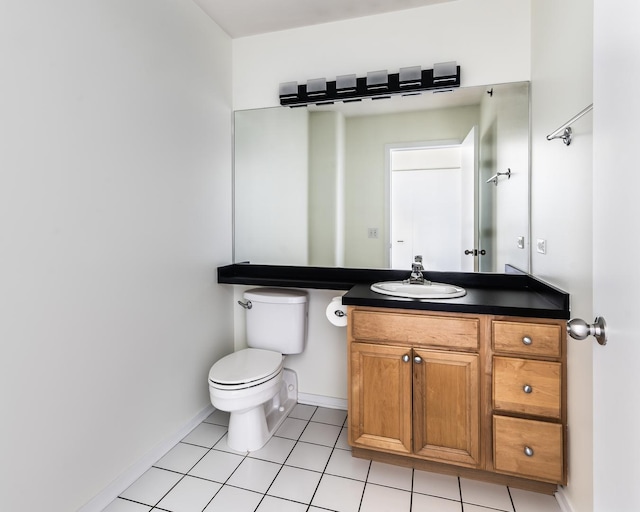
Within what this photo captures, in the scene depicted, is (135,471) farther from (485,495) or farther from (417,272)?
(417,272)

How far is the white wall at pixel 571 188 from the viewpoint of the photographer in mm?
1293

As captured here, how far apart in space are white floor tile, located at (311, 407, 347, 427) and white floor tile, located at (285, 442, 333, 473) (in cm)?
27

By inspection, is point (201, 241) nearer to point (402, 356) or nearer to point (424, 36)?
point (402, 356)

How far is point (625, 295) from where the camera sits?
0.62 m

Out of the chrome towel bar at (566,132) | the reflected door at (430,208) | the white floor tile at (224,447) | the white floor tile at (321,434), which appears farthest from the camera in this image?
the reflected door at (430,208)

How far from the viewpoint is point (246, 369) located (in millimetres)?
1985

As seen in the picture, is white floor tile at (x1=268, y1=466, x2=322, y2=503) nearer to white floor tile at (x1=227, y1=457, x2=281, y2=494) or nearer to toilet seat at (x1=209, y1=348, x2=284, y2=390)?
white floor tile at (x1=227, y1=457, x2=281, y2=494)

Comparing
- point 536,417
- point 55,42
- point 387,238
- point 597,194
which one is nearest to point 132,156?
point 55,42

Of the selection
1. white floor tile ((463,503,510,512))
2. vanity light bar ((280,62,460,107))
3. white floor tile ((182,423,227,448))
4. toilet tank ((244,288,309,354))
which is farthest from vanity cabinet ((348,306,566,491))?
vanity light bar ((280,62,460,107))

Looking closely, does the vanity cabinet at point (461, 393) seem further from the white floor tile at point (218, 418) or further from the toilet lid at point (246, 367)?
the white floor tile at point (218, 418)

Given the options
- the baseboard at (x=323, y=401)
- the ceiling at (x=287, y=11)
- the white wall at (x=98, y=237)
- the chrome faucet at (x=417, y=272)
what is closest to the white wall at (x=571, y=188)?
the chrome faucet at (x=417, y=272)

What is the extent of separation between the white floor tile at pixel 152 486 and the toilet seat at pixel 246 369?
45 cm

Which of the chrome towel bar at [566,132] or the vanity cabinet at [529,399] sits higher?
the chrome towel bar at [566,132]

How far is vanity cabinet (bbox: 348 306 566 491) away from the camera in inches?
60.3
